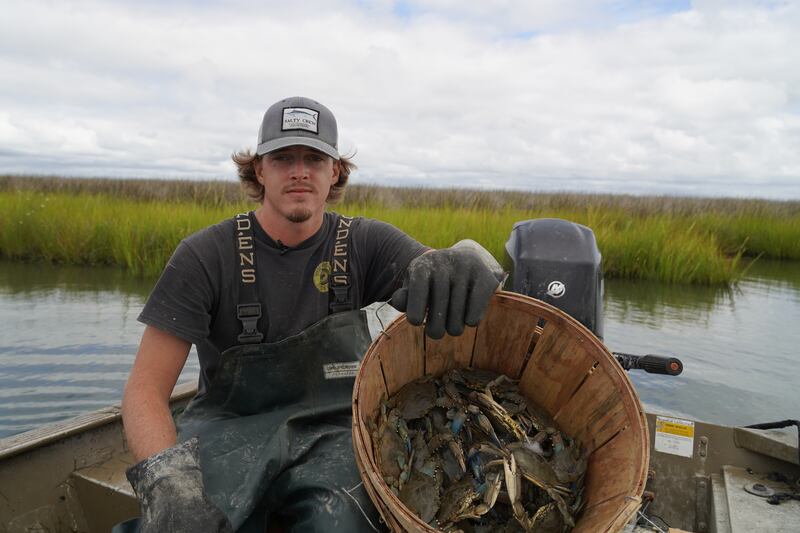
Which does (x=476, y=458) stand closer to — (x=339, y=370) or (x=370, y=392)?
(x=370, y=392)

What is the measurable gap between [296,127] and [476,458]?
4.82 ft

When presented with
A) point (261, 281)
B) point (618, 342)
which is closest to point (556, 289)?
point (261, 281)

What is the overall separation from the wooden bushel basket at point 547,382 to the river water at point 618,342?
332 cm

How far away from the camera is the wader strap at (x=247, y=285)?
2160 millimetres

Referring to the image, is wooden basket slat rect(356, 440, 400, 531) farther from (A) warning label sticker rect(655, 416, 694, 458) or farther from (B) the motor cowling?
(A) warning label sticker rect(655, 416, 694, 458)

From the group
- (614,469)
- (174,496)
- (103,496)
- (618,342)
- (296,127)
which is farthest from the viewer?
(618,342)

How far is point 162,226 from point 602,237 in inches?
307

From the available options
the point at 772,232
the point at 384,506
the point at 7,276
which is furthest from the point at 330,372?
the point at 772,232

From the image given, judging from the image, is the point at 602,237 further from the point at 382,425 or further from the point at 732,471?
the point at 382,425

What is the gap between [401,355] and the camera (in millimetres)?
2029

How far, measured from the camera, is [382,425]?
5.99 feet

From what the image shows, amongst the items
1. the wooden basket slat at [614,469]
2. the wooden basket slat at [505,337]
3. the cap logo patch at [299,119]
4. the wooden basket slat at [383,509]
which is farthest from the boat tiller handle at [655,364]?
the cap logo patch at [299,119]

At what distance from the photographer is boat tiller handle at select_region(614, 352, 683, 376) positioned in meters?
2.25

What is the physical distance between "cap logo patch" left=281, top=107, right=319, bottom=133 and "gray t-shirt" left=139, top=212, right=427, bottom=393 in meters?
0.42
